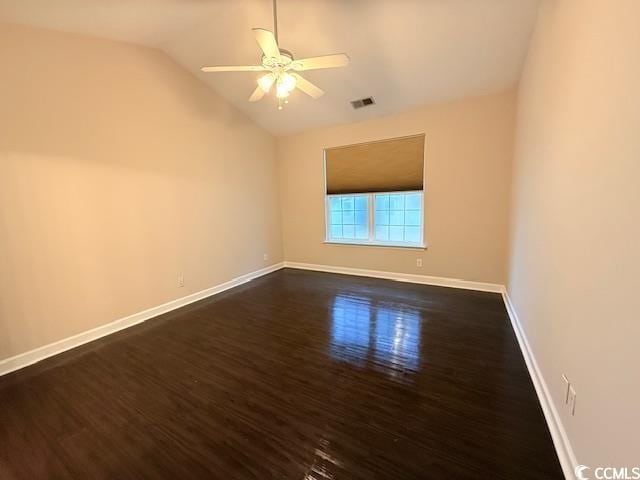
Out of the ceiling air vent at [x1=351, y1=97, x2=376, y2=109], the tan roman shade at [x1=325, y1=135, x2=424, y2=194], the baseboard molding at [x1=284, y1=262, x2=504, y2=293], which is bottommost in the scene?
the baseboard molding at [x1=284, y1=262, x2=504, y2=293]

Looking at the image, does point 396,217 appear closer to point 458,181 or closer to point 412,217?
point 412,217

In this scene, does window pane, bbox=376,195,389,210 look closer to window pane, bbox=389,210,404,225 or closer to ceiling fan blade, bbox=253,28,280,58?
window pane, bbox=389,210,404,225

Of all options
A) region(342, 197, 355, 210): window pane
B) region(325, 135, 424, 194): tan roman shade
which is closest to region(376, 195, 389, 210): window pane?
region(325, 135, 424, 194): tan roman shade

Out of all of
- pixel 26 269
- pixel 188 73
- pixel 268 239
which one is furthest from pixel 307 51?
pixel 26 269

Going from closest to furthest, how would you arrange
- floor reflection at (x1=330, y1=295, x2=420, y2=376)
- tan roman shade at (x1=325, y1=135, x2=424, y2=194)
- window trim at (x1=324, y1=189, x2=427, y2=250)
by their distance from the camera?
floor reflection at (x1=330, y1=295, x2=420, y2=376) < tan roman shade at (x1=325, y1=135, x2=424, y2=194) < window trim at (x1=324, y1=189, x2=427, y2=250)

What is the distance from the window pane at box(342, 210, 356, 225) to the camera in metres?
5.02

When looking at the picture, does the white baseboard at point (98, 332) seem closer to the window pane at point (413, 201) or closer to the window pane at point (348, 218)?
the window pane at point (348, 218)

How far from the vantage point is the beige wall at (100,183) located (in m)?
2.40

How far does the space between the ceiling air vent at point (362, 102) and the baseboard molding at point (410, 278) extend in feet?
8.48

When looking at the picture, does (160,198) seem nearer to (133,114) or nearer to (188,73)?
(133,114)

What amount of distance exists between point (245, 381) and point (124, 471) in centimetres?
84

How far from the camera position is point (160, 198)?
11.4 ft

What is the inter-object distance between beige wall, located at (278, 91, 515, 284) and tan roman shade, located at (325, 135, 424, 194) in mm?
127
